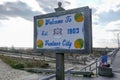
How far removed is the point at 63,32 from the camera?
5.76 m

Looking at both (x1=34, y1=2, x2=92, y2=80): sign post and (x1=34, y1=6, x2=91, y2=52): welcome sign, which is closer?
(x1=34, y1=2, x2=92, y2=80): sign post

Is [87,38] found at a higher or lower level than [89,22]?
lower

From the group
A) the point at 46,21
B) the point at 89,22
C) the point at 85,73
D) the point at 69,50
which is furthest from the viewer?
the point at 85,73

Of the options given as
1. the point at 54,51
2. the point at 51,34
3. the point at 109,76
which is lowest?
the point at 109,76

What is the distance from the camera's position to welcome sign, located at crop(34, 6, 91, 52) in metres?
5.51

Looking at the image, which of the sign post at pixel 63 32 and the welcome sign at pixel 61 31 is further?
the welcome sign at pixel 61 31

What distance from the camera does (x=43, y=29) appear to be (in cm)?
616

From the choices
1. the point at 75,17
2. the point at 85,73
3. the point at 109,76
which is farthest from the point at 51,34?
the point at 109,76

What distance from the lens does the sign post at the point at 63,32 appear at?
5.39m

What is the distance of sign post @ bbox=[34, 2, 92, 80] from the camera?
539 cm

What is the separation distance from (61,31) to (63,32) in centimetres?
6

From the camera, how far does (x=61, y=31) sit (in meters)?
5.79

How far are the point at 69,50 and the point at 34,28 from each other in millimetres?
1183

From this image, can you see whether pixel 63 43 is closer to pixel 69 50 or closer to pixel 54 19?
pixel 69 50
